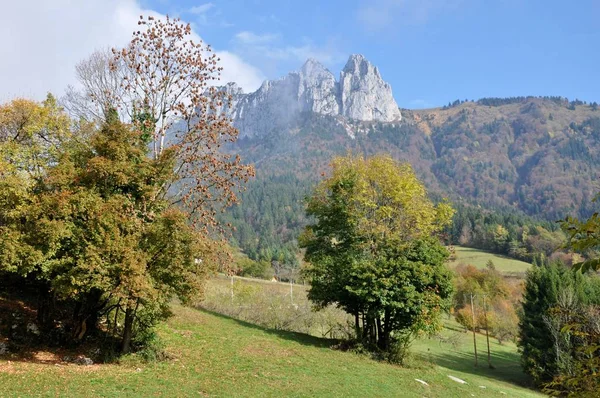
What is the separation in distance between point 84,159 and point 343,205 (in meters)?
15.0

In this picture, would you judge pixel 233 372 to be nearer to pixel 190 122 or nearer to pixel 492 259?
pixel 190 122

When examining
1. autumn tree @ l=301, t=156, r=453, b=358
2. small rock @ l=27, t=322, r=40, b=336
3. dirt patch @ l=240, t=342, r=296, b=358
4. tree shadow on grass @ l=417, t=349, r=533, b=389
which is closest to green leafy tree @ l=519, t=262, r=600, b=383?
tree shadow on grass @ l=417, t=349, r=533, b=389

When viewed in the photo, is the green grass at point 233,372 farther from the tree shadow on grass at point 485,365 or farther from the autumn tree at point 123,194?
the tree shadow on grass at point 485,365

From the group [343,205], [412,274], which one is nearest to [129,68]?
[343,205]

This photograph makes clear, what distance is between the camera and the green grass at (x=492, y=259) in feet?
361

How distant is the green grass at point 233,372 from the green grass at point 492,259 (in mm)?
91543

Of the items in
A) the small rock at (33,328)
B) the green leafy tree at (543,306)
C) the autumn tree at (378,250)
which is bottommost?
the green leafy tree at (543,306)

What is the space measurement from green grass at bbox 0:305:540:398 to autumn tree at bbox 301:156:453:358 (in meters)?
2.81

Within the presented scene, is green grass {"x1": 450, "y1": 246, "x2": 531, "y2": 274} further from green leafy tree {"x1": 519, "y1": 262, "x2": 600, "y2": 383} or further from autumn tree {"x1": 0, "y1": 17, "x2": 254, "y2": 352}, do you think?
autumn tree {"x1": 0, "y1": 17, "x2": 254, "y2": 352}

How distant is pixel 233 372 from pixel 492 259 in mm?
118509

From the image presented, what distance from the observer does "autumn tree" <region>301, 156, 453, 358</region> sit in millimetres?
23297

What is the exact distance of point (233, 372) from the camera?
53.7ft

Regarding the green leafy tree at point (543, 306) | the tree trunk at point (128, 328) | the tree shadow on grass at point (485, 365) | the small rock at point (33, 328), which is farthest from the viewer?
the tree shadow on grass at point (485, 365)

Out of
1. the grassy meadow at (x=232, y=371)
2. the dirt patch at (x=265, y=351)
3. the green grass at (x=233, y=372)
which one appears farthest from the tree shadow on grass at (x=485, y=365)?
the dirt patch at (x=265, y=351)
